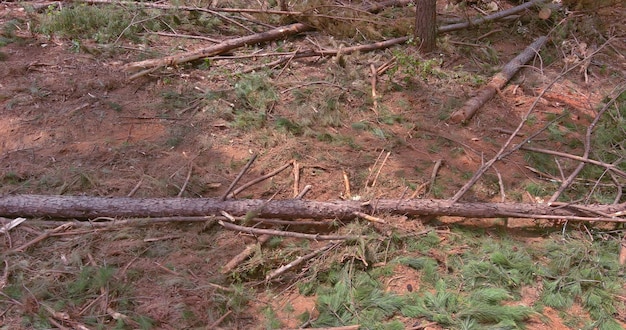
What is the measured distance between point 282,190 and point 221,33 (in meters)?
3.12

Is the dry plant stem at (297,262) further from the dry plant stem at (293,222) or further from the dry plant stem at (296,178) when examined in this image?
the dry plant stem at (296,178)

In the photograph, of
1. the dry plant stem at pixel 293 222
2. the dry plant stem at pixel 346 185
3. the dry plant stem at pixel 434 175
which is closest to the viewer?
the dry plant stem at pixel 293 222

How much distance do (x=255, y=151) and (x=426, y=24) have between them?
290 centimetres

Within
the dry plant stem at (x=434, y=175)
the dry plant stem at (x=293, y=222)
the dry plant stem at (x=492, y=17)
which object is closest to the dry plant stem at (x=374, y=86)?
the dry plant stem at (x=434, y=175)

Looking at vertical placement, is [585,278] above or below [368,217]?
below

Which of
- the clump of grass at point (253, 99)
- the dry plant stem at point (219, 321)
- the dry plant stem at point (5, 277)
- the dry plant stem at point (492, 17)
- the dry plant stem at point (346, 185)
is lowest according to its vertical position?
the dry plant stem at point (219, 321)

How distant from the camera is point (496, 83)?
17.7 ft

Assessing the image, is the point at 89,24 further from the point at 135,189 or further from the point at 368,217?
the point at 368,217

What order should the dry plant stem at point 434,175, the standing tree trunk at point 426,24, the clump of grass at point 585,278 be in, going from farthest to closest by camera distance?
1. the standing tree trunk at point 426,24
2. the dry plant stem at point 434,175
3. the clump of grass at point 585,278

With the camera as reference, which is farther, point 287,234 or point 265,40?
point 265,40

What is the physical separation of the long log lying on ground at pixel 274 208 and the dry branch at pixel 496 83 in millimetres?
1481

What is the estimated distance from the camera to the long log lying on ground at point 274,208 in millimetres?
3369

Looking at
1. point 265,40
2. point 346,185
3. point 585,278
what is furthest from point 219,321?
point 265,40

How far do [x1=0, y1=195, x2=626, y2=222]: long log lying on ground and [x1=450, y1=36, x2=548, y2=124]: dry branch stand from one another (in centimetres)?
148
